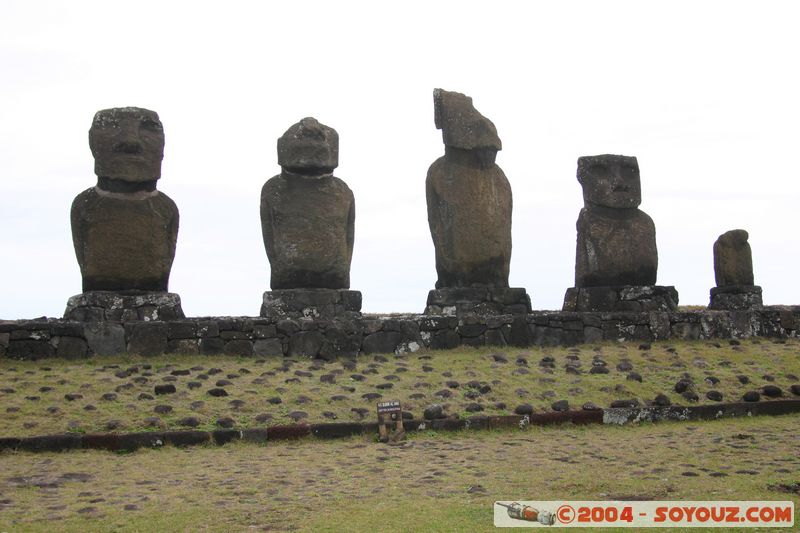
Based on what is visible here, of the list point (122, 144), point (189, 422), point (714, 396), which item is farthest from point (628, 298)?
point (189, 422)

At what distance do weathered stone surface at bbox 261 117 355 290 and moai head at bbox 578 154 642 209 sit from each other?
4.17 metres

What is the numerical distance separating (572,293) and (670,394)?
498cm

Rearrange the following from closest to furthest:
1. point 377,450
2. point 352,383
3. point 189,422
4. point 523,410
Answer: point 377,450, point 189,422, point 523,410, point 352,383

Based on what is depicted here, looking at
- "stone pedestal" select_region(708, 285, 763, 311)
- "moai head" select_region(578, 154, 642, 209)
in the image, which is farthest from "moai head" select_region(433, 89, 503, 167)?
"stone pedestal" select_region(708, 285, 763, 311)

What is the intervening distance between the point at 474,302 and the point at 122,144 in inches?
220

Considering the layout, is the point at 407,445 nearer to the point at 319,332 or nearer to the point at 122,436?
the point at 122,436

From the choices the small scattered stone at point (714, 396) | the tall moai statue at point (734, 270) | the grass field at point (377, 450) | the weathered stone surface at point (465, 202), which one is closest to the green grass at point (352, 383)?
the grass field at point (377, 450)

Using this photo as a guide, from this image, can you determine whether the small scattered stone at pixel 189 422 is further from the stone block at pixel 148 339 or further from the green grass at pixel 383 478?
the stone block at pixel 148 339

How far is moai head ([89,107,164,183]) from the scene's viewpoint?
47.4 feet

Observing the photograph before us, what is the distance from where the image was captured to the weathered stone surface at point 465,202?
15914 millimetres

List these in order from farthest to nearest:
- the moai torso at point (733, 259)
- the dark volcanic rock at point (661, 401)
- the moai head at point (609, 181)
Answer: the moai torso at point (733, 259)
the moai head at point (609, 181)
the dark volcanic rock at point (661, 401)

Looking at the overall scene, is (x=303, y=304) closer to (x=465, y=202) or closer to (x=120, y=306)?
(x=120, y=306)

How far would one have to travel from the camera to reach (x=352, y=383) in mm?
11922

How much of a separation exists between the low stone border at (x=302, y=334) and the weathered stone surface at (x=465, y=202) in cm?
148
